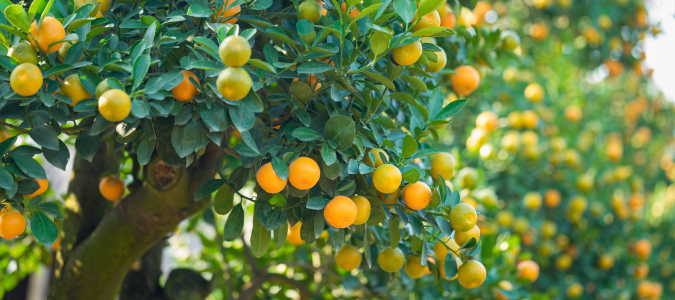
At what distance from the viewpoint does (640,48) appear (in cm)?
253

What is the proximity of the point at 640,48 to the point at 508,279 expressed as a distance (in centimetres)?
207

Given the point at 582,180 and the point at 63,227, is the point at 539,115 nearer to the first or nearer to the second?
the point at 582,180

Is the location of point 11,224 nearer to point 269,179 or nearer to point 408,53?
point 269,179

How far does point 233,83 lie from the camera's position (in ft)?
1.60

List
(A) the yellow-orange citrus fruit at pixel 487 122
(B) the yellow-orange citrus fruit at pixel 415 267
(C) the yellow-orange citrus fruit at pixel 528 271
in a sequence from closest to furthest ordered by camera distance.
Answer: (B) the yellow-orange citrus fruit at pixel 415 267, (C) the yellow-orange citrus fruit at pixel 528 271, (A) the yellow-orange citrus fruit at pixel 487 122

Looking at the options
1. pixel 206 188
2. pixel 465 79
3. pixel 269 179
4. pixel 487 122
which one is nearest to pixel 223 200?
pixel 206 188

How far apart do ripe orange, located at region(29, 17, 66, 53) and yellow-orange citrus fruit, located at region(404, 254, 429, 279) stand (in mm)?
654

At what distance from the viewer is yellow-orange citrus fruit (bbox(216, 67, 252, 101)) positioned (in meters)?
0.49

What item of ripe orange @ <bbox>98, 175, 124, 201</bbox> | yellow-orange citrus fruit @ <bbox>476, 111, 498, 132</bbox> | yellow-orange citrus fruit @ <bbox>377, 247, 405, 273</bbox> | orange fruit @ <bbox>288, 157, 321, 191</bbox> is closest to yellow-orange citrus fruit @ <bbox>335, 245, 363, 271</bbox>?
yellow-orange citrus fruit @ <bbox>377, 247, 405, 273</bbox>

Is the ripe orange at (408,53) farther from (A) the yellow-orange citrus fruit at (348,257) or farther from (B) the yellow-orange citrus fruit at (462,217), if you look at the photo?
(A) the yellow-orange citrus fruit at (348,257)

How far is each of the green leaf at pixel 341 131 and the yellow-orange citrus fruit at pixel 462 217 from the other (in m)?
0.20

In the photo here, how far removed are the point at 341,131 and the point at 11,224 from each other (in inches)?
18.9

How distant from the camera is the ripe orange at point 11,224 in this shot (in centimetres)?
62

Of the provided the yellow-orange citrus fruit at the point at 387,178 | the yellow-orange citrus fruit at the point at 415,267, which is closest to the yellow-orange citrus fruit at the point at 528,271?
the yellow-orange citrus fruit at the point at 415,267
